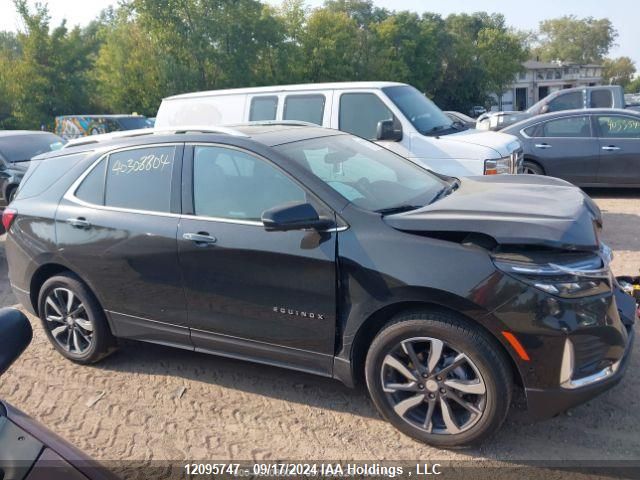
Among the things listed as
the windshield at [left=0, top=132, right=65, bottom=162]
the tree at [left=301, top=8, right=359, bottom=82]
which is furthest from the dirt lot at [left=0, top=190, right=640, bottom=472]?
the tree at [left=301, top=8, right=359, bottom=82]

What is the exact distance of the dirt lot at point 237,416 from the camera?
3.34 metres

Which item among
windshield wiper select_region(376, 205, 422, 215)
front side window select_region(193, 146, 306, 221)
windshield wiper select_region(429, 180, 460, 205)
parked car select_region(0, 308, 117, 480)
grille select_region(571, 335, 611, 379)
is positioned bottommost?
grille select_region(571, 335, 611, 379)

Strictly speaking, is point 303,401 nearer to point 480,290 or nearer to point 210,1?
point 480,290

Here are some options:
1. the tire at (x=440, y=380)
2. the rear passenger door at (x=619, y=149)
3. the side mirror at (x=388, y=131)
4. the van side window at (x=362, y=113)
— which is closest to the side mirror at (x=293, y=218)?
the tire at (x=440, y=380)

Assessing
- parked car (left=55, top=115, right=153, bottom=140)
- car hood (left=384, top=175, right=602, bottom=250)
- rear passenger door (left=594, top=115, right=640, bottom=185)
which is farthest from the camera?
parked car (left=55, top=115, right=153, bottom=140)

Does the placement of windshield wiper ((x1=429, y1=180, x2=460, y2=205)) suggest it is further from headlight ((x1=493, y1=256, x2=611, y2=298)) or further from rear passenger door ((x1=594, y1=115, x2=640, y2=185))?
rear passenger door ((x1=594, y1=115, x2=640, y2=185))

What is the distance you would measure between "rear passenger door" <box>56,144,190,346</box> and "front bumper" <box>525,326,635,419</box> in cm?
225

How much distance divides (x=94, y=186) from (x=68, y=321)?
1084mm

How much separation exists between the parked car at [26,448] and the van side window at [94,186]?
249cm

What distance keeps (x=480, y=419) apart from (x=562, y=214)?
4.05 ft

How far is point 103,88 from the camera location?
29.3 metres

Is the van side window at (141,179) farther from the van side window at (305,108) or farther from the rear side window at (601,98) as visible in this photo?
the rear side window at (601,98)

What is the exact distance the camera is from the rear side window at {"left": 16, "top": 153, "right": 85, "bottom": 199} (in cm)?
467

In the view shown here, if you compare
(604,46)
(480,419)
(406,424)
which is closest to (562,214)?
(480,419)
